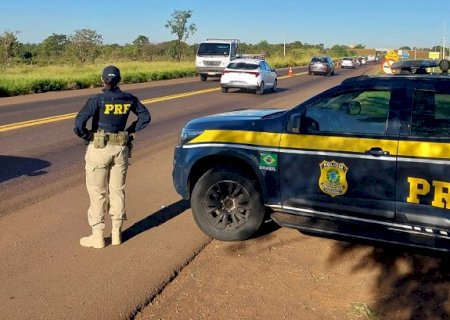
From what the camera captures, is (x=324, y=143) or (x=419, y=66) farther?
(x=419, y=66)

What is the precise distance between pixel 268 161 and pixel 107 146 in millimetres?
1514

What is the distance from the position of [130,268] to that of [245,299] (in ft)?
3.65

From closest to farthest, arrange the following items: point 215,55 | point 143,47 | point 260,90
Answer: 1. point 260,90
2. point 215,55
3. point 143,47

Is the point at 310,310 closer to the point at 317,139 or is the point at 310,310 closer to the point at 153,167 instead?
the point at 317,139

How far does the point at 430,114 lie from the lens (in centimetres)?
435

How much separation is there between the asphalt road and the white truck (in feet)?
73.6

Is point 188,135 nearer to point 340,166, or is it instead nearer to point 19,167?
point 340,166

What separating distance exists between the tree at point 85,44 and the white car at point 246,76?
34186mm

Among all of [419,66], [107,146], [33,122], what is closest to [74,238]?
[107,146]

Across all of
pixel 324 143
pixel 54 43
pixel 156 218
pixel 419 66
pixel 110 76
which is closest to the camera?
pixel 324 143

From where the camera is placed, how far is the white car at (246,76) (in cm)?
2367

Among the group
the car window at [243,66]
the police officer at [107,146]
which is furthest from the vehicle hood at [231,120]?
the car window at [243,66]

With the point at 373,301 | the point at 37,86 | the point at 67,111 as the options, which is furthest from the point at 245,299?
the point at 37,86

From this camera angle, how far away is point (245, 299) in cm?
397
